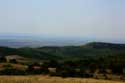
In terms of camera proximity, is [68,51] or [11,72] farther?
[68,51]

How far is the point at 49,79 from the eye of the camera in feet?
68.1

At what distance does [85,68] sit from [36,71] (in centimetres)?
485

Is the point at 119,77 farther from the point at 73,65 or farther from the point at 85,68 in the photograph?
the point at 73,65

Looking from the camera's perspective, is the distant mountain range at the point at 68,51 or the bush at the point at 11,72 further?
the distant mountain range at the point at 68,51

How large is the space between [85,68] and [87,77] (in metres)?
4.49

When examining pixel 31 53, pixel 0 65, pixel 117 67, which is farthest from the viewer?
pixel 31 53

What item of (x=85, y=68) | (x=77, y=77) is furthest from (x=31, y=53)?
(x=77, y=77)

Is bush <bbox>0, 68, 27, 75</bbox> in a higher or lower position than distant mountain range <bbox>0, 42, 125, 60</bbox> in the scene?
higher

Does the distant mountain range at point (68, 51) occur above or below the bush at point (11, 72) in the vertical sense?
below

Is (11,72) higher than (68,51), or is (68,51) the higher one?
(11,72)

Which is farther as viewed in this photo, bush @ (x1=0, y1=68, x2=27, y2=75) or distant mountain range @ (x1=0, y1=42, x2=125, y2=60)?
distant mountain range @ (x1=0, y1=42, x2=125, y2=60)

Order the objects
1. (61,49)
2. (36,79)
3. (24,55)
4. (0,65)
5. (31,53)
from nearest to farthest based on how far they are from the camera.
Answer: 1. (36,79)
2. (0,65)
3. (24,55)
4. (31,53)
5. (61,49)

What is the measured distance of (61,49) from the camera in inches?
2233

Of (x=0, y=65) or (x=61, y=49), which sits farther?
(x=61, y=49)
